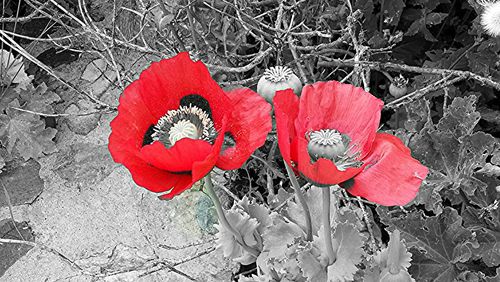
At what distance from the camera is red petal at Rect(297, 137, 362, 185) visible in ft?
2.98

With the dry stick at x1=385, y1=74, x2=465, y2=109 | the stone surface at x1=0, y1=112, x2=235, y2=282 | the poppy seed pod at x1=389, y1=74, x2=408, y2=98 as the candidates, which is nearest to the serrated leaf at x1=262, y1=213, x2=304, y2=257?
the stone surface at x1=0, y1=112, x2=235, y2=282

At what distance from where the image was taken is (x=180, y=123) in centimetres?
108

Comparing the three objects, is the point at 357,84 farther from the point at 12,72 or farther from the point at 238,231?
the point at 12,72

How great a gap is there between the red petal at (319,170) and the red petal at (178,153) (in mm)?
127

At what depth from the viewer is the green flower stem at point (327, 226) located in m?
1.04

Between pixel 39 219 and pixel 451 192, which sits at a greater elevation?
pixel 451 192

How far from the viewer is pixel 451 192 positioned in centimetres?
173

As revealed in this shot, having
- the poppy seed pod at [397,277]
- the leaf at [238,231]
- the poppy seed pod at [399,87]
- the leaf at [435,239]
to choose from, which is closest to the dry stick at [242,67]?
the poppy seed pod at [399,87]

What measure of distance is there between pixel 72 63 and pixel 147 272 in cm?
107

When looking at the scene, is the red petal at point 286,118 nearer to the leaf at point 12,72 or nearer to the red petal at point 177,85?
the red petal at point 177,85

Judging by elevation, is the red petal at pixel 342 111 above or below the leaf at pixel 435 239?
above

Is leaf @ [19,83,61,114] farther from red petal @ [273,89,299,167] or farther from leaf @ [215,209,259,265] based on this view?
red petal @ [273,89,299,167]

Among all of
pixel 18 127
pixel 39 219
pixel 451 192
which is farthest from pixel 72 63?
pixel 451 192

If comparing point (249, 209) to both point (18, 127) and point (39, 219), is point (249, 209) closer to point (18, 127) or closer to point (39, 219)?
point (39, 219)
